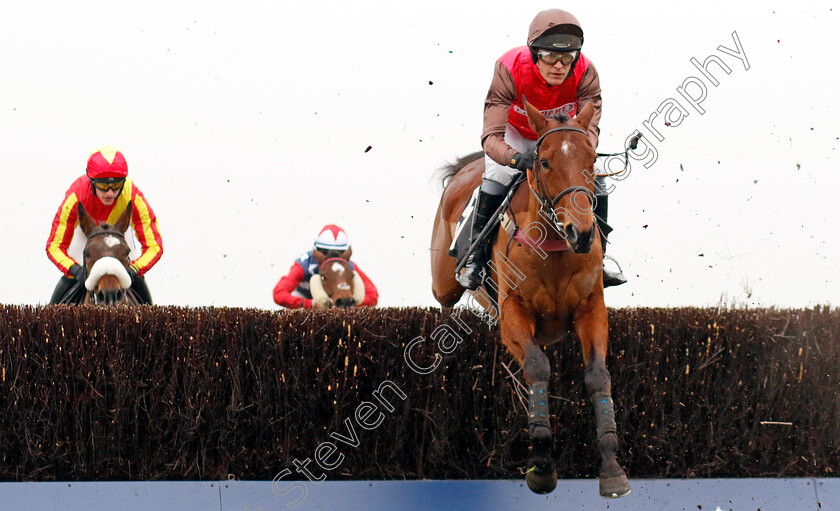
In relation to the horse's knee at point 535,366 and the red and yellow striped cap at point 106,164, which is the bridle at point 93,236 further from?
the horse's knee at point 535,366

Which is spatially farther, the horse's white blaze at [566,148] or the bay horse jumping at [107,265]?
the bay horse jumping at [107,265]

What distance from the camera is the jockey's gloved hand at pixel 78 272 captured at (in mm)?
7426

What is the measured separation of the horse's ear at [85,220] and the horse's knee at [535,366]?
4.13 meters

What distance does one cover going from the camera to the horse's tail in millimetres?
7645

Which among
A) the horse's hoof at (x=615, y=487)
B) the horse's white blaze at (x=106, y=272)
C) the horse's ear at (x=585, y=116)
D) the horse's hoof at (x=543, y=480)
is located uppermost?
the horse's white blaze at (x=106, y=272)

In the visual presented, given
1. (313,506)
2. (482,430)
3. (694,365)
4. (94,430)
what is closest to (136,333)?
(94,430)

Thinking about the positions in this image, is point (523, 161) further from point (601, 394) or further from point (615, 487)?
point (615, 487)

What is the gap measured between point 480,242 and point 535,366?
41.4 inches

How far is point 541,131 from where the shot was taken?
4910 millimetres

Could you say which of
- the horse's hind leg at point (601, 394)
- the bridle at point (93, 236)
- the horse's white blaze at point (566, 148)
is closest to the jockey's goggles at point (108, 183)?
the bridle at point (93, 236)

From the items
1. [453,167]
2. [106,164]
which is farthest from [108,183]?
[453,167]

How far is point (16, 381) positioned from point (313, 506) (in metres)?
1.81

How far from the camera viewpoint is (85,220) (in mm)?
7797

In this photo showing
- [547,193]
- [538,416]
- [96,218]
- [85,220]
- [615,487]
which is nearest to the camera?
[615,487]
